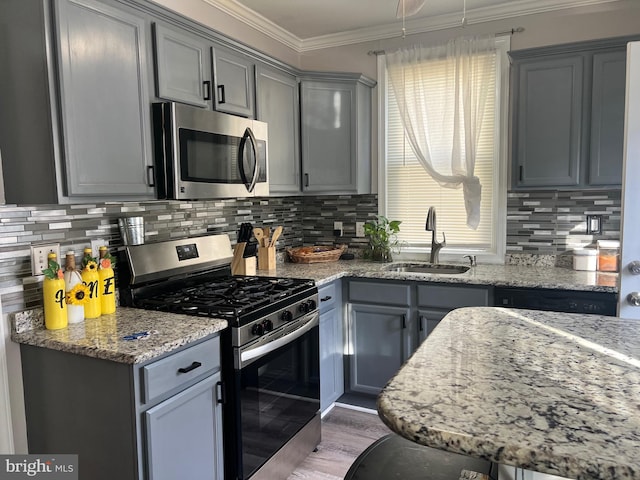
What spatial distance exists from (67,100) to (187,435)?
132 centimetres

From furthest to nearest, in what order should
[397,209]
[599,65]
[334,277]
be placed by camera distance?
[397,209]
[334,277]
[599,65]

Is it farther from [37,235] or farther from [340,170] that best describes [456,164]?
[37,235]

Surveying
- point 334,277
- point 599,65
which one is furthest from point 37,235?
point 599,65

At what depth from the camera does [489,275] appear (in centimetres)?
287

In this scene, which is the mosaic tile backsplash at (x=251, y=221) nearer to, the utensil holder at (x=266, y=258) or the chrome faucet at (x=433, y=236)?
the utensil holder at (x=266, y=258)

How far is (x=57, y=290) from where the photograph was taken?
186 cm

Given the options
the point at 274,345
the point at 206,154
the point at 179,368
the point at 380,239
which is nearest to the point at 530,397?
the point at 179,368

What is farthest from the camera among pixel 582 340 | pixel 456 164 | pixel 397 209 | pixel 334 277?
pixel 397 209

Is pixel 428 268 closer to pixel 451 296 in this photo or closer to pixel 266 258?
pixel 451 296

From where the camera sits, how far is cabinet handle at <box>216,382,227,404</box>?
1932mm

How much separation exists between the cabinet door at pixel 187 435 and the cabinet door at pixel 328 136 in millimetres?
1804

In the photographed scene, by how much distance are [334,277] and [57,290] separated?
155cm

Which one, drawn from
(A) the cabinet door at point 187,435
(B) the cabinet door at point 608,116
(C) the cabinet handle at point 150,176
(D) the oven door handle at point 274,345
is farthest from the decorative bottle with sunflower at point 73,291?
(B) the cabinet door at point 608,116

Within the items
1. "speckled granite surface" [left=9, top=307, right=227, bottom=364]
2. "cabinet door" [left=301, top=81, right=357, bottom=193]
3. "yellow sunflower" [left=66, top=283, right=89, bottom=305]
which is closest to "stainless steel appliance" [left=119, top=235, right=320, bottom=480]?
"speckled granite surface" [left=9, top=307, right=227, bottom=364]
